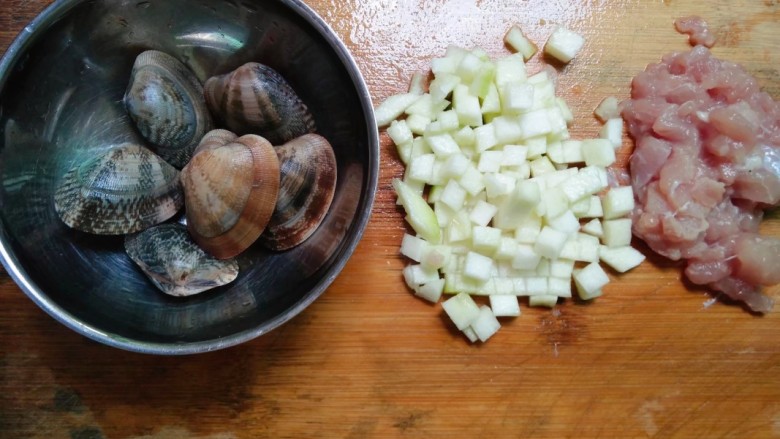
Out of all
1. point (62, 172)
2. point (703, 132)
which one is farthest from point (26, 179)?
point (703, 132)

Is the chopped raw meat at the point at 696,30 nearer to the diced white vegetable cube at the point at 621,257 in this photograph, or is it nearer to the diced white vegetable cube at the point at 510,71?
the diced white vegetable cube at the point at 510,71

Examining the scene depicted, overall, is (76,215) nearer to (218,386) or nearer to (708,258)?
(218,386)

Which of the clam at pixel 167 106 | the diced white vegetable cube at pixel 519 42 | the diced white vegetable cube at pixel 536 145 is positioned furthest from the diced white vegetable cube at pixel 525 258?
the clam at pixel 167 106

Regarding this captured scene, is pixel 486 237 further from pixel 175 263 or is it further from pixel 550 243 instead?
pixel 175 263

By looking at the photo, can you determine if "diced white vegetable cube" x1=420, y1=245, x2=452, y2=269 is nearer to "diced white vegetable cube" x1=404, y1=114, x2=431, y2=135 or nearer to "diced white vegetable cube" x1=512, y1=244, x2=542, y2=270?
"diced white vegetable cube" x1=512, y1=244, x2=542, y2=270

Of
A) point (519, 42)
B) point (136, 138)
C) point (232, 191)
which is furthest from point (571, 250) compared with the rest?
point (136, 138)

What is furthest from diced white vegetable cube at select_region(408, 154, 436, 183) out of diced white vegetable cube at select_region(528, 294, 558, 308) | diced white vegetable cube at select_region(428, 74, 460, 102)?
diced white vegetable cube at select_region(528, 294, 558, 308)
